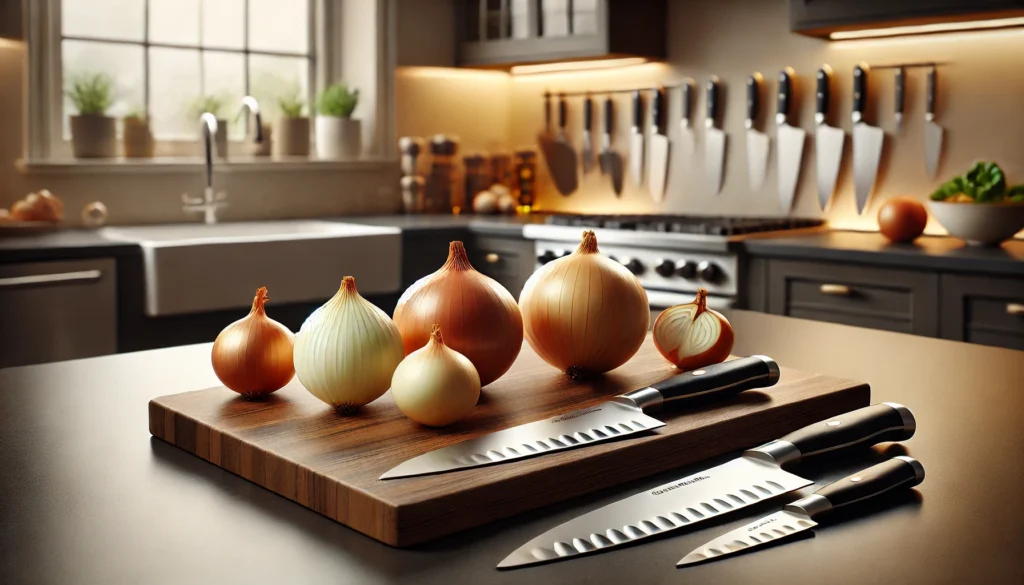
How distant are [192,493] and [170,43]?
3135mm

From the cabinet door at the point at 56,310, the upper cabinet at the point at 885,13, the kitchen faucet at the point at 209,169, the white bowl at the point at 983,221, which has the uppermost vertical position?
the upper cabinet at the point at 885,13

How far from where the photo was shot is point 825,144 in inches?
132

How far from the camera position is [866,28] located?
301 cm

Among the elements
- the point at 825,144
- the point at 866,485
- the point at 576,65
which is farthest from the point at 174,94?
the point at 866,485

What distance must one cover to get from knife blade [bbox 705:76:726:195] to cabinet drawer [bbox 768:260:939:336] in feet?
2.92

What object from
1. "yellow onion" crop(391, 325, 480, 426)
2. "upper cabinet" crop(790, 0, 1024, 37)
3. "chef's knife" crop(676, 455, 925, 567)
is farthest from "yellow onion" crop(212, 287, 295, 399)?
"upper cabinet" crop(790, 0, 1024, 37)

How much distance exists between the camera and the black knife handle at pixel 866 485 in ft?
2.39

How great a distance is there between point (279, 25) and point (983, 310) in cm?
269

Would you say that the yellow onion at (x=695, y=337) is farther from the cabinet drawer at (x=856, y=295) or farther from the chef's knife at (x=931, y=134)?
the chef's knife at (x=931, y=134)

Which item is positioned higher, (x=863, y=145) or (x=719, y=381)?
(x=863, y=145)

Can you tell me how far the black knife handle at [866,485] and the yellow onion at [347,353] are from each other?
0.36 metres

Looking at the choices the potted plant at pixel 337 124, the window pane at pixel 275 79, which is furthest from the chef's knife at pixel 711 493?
the window pane at pixel 275 79

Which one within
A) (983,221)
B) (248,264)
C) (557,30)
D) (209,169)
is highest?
(557,30)

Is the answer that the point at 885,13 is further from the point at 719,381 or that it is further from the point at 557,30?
the point at 719,381
